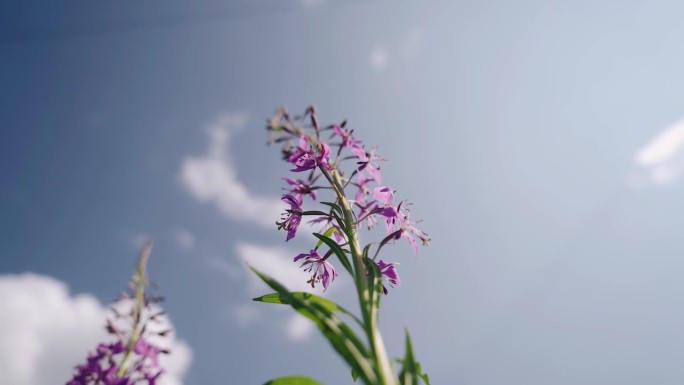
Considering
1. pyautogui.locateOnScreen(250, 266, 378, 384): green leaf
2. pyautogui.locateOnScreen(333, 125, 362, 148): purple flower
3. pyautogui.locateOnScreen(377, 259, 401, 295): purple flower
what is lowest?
pyautogui.locateOnScreen(250, 266, 378, 384): green leaf

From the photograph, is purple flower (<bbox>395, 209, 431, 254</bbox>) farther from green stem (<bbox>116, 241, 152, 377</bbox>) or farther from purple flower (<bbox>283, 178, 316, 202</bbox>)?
green stem (<bbox>116, 241, 152, 377</bbox>)

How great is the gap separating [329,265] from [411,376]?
1.28 metres

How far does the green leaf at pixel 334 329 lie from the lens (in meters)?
2.02

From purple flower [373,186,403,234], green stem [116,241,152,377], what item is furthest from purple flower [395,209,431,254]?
green stem [116,241,152,377]

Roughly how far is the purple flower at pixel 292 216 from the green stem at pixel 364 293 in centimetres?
32

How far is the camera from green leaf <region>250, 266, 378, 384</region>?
202 centimetres

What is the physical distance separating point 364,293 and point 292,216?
986mm

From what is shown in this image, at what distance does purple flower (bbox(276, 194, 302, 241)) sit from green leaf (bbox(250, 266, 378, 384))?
84 cm

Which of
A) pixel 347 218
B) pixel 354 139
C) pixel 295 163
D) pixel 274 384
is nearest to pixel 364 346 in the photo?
pixel 274 384

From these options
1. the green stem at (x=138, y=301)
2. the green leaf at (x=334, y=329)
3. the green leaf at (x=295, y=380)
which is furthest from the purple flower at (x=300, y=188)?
the green stem at (x=138, y=301)

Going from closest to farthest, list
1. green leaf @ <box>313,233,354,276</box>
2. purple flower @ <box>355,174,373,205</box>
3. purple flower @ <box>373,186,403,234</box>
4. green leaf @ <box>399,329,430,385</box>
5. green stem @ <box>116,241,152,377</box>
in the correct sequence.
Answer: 1. green leaf @ <box>399,329,430,385</box>
2. green leaf @ <box>313,233,354,276</box>
3. purple flower @ <box>373,186,403,234</box>
4. purple flower @ <box>355,174,373,205</box>
5. green stem @ <box>116,241,152,377</box>

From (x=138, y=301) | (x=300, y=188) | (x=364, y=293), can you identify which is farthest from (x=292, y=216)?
(x=138, y=301)

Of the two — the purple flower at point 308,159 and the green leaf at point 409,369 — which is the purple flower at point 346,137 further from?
the green leaf at point 409,369

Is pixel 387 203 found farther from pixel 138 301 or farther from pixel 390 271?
pixel 138 301
